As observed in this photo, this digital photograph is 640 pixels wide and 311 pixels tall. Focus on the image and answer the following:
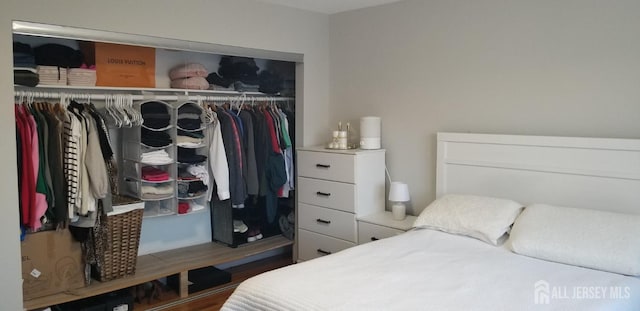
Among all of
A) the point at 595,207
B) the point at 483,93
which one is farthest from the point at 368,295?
the point at 483,93

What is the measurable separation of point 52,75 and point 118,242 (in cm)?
117

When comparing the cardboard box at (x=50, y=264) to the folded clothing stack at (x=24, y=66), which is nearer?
the folded clothing stack at (x=24, y=66)

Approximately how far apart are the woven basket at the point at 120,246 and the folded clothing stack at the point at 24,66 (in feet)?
3.22

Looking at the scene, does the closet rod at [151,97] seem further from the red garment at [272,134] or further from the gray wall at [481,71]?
the gray wall at [481,71]

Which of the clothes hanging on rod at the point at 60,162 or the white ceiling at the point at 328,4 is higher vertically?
the white ceiling at the point at 328,4

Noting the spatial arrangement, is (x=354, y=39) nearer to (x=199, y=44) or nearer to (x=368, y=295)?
(x=199, y=44)

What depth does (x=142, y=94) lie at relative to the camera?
3.80 metres

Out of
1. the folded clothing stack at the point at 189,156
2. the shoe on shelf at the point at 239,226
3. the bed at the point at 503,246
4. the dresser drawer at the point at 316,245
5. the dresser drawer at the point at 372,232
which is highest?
the folded clothing stack at the point at 189,156

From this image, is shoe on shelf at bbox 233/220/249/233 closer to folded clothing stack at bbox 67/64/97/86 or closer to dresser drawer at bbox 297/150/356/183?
dresser drawer at bbox 297/150/356/183

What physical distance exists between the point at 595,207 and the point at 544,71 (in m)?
0.88

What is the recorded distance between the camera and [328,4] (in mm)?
4039

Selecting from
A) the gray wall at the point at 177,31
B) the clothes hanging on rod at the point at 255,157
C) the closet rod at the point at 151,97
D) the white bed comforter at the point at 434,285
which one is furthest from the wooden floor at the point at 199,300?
the closet rod at the point at 151,97

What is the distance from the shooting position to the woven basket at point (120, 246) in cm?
340

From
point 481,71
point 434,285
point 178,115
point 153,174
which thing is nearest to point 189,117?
point 178,115
